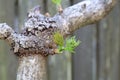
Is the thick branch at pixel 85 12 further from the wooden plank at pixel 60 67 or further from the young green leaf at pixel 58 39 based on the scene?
the wooden plank at pixel 60 67

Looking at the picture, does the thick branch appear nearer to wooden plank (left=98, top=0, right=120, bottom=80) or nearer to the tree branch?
the tree branch

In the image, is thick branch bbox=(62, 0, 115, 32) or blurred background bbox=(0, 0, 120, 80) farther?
blurred background bbox=(0, 0, 120, 80)

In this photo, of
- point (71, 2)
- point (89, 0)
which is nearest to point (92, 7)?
point (89, 0)

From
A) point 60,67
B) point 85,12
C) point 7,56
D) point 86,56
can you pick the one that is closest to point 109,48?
point 86,56

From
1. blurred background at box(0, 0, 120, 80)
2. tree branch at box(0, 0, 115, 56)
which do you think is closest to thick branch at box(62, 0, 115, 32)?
tree branch at box(0, 0, 115, 56)

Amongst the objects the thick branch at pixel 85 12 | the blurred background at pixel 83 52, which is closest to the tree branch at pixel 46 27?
the thick branch at pixel 85 12

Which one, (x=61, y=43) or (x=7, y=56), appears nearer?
(x=61, y=43)

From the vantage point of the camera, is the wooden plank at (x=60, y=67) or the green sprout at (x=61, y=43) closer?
the green sprout at (x=61, y=43)

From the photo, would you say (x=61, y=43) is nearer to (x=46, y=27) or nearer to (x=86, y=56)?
(x=46, y=27)
